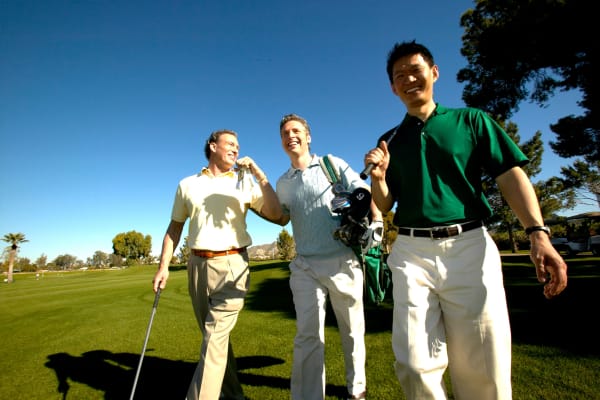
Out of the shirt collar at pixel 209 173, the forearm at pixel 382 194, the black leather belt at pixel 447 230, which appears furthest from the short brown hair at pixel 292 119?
the black leather belt at pixel 447 230

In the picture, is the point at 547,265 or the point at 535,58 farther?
the point at 535,58

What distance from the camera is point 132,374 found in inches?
170

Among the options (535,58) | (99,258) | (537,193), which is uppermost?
(535,58)

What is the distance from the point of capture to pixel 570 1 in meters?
10.2

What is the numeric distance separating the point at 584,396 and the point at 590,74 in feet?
46.3

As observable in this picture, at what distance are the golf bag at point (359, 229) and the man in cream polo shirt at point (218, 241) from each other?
28.1 inches

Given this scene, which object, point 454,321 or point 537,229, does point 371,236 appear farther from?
point 537,229

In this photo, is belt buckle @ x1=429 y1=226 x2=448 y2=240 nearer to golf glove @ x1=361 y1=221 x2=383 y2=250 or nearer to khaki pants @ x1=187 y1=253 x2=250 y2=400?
golf glove @ x1=361 y1=221 x2=383 y2=250

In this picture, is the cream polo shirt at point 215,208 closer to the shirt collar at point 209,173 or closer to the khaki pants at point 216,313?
the shirt collar at point 209,173

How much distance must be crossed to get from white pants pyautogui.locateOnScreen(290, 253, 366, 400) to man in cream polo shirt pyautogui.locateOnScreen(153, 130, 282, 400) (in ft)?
2.23

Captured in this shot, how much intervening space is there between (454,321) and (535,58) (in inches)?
603

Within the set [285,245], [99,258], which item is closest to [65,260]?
[99,258]

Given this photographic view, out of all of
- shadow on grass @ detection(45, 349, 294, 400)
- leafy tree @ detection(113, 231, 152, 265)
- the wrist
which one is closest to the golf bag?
the wrist

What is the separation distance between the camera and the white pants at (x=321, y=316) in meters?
2.66
